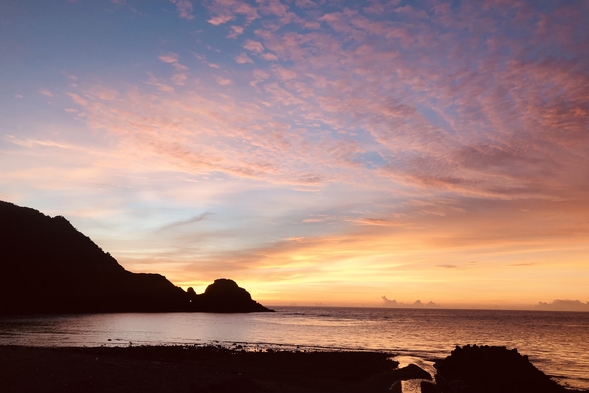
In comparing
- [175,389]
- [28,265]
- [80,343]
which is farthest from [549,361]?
[28,265]

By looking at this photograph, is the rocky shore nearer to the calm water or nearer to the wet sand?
the wet sand

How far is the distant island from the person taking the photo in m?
118

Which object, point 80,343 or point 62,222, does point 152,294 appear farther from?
point 80,343

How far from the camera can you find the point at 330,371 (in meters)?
27.2

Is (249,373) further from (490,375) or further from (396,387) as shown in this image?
(490,375)

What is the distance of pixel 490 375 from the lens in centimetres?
2183

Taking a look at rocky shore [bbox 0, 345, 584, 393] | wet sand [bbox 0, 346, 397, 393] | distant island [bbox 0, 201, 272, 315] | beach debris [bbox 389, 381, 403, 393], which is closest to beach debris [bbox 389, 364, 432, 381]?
rocky shore [bbox 0, 345, 584, 393]

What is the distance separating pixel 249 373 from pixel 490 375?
549 inches

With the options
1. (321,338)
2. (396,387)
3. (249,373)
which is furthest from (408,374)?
(321,338)

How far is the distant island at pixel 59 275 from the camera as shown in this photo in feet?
387

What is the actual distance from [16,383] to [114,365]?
519cm

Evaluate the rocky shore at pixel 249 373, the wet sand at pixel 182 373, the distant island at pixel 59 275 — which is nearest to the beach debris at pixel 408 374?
the rocky shore at pixel 249 373

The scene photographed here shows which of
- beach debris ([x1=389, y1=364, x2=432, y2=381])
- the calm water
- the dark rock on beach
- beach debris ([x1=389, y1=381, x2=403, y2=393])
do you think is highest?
the dark rock on beach

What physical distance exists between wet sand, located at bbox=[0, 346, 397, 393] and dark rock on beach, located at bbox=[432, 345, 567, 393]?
3829 millimetres
